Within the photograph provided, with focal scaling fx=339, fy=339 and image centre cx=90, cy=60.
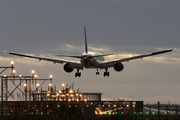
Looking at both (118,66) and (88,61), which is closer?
(88,61)

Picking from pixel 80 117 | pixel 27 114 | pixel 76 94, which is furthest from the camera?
pixel 76 94

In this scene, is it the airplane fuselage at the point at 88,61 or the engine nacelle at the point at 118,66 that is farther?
the engine nacelle at the point at 118,66

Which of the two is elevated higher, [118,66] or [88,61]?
[88,61]

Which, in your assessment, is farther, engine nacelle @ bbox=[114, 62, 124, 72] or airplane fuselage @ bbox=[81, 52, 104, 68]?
engine nacelle @ bbox=[114, 62, 124, 72]

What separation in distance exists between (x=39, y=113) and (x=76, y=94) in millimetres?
11735

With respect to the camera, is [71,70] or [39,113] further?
[71,70]

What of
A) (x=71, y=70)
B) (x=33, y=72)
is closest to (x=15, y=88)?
(x=33, y=72)

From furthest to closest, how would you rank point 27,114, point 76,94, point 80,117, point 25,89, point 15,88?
1. point 25,89
2. point 15,88
3. point 76,94
4. point 80,117
5. point 27,114

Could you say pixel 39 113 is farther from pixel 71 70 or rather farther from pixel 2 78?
pixel 71 70

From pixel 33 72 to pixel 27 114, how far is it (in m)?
20.5

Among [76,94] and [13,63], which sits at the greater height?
[13,63]

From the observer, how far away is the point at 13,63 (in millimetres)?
66375

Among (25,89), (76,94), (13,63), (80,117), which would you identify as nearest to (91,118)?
(80,117)

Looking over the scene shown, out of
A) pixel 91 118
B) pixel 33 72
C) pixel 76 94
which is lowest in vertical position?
pixel 91 118
